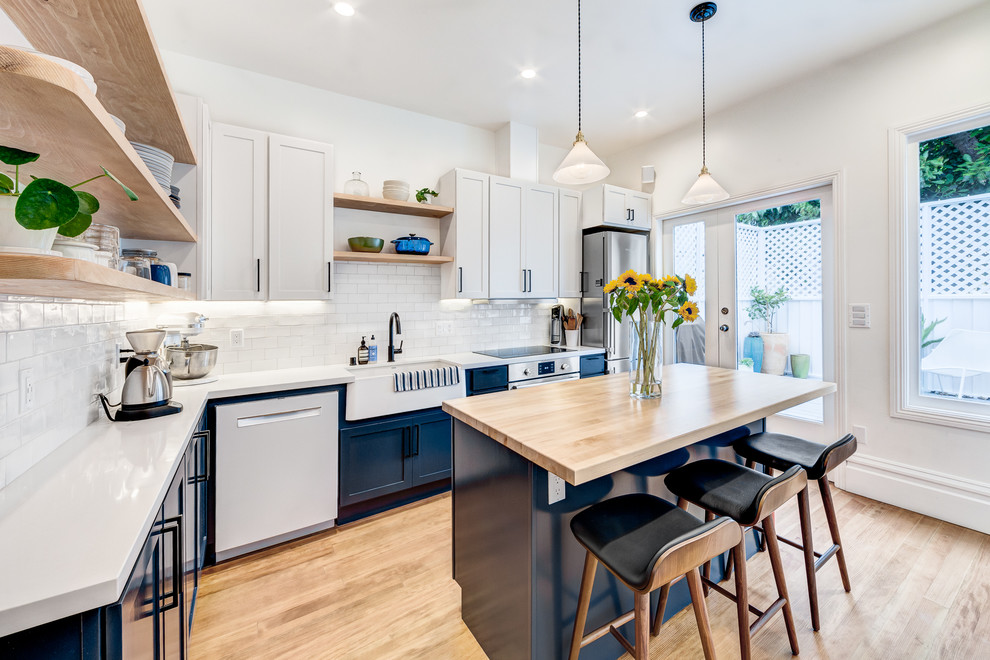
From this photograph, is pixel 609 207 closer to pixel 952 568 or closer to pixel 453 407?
pixel 453 407

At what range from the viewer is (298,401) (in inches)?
95.1

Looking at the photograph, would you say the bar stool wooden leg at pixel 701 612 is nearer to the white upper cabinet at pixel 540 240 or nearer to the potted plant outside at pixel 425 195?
the white upper cabinet at pixel 540 240

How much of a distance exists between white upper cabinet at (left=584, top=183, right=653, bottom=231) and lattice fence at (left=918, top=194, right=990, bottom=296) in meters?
2.02

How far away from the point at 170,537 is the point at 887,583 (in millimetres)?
3020

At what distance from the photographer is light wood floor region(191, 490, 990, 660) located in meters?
1.65

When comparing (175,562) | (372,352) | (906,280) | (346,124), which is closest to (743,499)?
(175,562)

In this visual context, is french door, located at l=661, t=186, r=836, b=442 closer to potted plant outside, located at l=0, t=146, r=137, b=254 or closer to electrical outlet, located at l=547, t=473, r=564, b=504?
electrical outlet, located at l=547, t=473, r=564, b=504

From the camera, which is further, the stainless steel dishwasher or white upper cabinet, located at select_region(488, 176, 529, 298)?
white upper cabinet, located at select_region(488, 176, 529, 298)

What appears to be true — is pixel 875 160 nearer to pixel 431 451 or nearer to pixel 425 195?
pixel 425 195

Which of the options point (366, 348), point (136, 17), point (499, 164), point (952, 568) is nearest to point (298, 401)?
point (366, 348)

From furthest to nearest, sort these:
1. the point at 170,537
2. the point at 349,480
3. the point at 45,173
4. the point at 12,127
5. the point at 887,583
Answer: the point at 349,480 → the point at 887,583 → the point at 170,537 → the point at 45,173 → the point at 12,127

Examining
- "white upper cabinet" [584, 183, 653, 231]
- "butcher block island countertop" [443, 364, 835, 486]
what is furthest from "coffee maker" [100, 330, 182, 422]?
"white upper cabinet" [584, 183, 653, 231]

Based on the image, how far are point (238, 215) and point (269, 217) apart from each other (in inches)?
6.7

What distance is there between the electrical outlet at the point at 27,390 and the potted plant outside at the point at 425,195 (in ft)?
8.42
